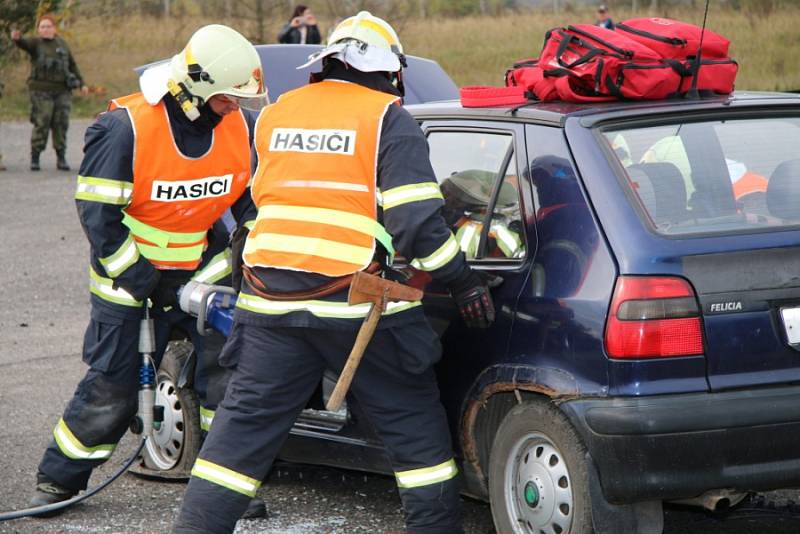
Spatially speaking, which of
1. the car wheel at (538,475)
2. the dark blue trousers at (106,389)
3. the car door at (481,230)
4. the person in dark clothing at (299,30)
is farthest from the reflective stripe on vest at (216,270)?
the person in dark clothing at (299,30)

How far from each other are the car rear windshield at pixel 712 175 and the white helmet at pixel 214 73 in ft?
4.79

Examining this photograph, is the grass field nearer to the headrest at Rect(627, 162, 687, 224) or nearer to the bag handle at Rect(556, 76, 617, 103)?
the bag handle at Rect(556, 76, 617, 103)

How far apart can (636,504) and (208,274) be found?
205 centimetres

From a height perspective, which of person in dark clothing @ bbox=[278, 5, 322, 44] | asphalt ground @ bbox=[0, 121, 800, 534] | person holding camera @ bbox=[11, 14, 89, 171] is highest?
asphalt ground @ bbox=[0, 121, 800, 534]

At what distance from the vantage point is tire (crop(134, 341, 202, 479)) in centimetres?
541

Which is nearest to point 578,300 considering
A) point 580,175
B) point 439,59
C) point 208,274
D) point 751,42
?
point 580,175

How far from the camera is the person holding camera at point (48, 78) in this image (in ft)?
53.6

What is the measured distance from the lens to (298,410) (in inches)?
170

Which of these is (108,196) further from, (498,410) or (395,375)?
(498,410)

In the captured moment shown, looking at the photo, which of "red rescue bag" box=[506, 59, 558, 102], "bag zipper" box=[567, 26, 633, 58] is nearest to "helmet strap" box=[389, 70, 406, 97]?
"red rescue bag" box=[506, 59, 558, 102]

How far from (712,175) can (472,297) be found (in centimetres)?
86

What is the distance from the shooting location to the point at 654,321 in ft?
12.6

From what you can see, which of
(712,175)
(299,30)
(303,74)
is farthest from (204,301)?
(299,30)

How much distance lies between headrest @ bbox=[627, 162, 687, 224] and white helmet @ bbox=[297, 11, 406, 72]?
0.89 m
